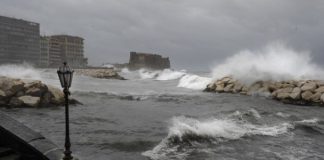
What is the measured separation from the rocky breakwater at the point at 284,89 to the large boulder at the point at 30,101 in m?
14.4

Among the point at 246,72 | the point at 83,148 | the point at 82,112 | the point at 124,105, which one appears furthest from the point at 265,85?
the point at 83,148

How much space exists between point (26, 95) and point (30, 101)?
2.60 ft

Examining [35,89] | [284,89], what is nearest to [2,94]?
[35,89]

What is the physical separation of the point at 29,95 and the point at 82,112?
10.3ft

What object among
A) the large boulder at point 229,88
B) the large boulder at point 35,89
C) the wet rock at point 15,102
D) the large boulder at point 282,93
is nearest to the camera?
the wet rock at point 15,102

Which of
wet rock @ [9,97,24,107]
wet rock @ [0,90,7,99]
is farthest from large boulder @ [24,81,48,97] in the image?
wet rock @ [0,90,7,99]

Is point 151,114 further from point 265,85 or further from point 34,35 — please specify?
point 34,35

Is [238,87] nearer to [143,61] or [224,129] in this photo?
[224,129]

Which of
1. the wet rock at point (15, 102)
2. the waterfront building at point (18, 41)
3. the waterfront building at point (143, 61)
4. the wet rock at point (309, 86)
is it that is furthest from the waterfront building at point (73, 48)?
the wet rock at point (15, 102)

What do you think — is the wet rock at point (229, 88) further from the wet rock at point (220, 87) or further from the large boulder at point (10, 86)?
the large boulder at point (10, 86)

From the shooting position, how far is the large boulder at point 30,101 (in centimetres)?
1731

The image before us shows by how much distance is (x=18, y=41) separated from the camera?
12012 centimetres

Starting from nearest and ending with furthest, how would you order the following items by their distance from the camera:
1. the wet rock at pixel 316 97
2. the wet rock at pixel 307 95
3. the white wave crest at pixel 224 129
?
1. the white wave crest at pixel 224 129
2. the wet rock at pixel 316 97
3. the wet rock at pixel 307 95

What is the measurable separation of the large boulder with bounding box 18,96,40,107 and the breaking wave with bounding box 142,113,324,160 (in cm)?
781
